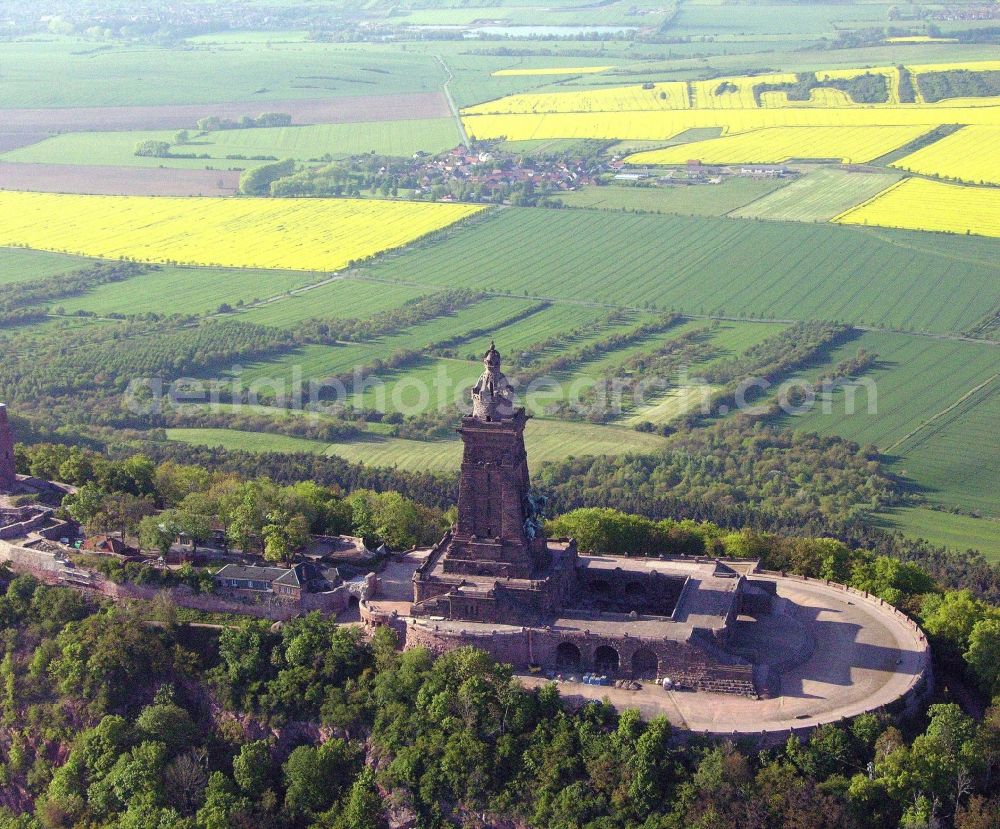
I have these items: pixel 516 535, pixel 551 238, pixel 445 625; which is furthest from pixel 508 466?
pixel 551 238

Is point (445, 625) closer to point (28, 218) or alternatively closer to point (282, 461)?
point (282, 461)

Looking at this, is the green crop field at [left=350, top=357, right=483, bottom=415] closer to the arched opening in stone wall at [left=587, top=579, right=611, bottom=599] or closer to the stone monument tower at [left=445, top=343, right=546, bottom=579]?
the arched opening in stone wall at [left=587, top=579, right=611, bottom=599]

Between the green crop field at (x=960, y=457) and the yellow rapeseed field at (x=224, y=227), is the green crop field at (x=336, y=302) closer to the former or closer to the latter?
the yellow rapeseed field at (x=224, y=227)

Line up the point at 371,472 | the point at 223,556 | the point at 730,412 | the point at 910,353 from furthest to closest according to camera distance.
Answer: the point at 910,353 < the point at 730,412 < the point at 371,472 < the point at 223,556

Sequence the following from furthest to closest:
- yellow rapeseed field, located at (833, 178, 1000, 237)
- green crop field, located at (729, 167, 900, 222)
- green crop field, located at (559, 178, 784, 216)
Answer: green crop field, located at (559, 178, 784, 216) → green crop field, located at (729, 167, 900, 222) → yellow rapeseed field, located at (833, 178, 1000, 237)

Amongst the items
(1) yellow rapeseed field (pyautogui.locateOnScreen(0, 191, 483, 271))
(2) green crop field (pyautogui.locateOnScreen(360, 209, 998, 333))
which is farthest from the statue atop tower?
(1) yellow rapeseed field (pyautogui.locateOnScreen(0, 191, 483, 271))

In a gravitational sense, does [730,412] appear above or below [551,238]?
below

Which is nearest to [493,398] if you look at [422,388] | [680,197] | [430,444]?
[430,444]
